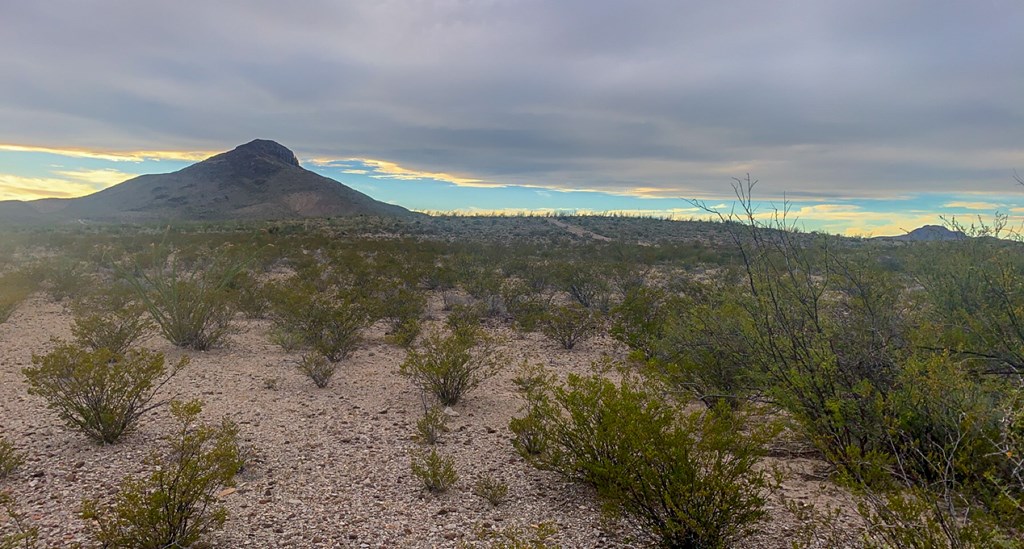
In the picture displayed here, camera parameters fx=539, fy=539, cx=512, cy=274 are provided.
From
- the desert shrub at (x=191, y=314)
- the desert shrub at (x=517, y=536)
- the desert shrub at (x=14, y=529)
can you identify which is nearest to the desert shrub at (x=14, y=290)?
the desert shrub at (x=191, y=314)

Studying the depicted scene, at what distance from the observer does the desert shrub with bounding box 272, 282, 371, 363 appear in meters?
9.18

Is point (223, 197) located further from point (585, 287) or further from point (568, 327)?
point (568, 327)

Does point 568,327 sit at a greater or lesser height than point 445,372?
greater

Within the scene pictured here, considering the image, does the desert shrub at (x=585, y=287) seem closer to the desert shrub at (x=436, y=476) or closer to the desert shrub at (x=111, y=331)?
the desert shrub at (x=436, y=476)

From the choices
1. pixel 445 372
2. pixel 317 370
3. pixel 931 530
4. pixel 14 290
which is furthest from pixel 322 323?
pixel 931 530

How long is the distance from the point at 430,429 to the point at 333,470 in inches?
45.5

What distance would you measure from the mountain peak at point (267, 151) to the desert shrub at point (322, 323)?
139 m

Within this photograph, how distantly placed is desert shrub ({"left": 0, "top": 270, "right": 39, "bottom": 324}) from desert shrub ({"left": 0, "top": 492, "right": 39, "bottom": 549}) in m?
8.34

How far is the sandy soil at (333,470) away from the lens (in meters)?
4.11

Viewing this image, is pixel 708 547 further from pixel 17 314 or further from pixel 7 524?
pixel 17 314

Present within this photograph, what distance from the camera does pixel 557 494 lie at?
477 centimetres

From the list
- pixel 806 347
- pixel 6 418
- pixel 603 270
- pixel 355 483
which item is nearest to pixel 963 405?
pixel 806 347

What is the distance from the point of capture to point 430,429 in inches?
234

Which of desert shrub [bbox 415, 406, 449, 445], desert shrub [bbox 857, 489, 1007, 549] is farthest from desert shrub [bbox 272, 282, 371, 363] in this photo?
desert shrub [bbox 857, 489, 1007, 549]
